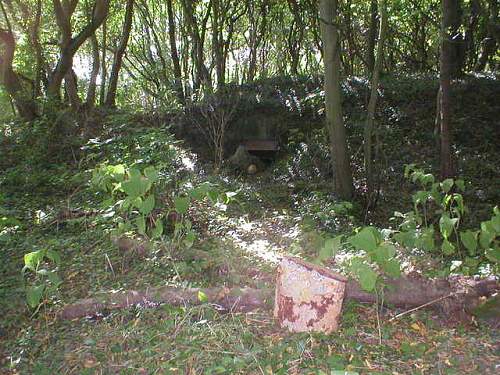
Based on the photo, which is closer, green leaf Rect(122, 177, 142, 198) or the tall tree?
green leaf Rect(122, 177, 142, 198)

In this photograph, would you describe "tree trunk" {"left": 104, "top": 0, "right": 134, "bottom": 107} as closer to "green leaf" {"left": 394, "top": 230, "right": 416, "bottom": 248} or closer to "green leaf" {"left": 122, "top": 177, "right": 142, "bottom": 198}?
"green leaf" {"left": 122, "top": 177, "right": 142, "bottom": 198}

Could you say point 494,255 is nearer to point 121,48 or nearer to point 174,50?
point 121,48

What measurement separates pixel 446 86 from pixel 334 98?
1344 mm

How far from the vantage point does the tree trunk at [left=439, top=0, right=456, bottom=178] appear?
217 inches

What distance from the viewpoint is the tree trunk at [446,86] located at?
18.1 feet

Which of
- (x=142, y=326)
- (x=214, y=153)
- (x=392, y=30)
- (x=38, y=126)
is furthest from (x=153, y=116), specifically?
(x=392, y=30)

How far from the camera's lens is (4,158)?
732 cm

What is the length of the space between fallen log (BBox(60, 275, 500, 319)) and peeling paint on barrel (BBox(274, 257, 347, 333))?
0.90ft

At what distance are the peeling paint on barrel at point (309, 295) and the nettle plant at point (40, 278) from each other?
4.83ft

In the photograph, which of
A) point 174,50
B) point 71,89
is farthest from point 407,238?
point 174,50

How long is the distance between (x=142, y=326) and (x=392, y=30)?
11.7 m

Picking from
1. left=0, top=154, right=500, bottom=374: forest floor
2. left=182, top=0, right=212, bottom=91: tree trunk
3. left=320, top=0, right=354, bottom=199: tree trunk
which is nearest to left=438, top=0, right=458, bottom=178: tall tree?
left=320, top=0, right=354, bottom=199: tree trunk

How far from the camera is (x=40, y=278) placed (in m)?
3.62

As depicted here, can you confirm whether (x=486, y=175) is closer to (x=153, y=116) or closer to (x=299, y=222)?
(x=299, y=222)
